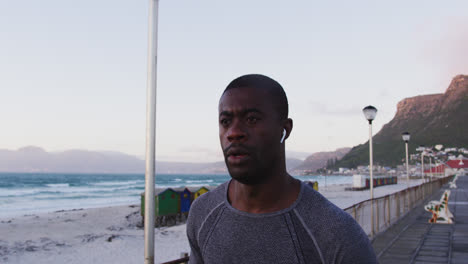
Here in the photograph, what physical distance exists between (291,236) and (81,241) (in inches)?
594

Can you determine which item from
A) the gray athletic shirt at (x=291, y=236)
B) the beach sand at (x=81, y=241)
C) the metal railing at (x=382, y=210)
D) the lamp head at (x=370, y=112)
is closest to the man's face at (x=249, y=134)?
the gray athletic shirt at (x=291, y=236)

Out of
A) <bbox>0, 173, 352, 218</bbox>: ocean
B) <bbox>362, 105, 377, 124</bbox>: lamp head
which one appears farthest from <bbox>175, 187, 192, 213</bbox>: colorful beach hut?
<bbox>0, 173, 352, 218</bbox>: ocean

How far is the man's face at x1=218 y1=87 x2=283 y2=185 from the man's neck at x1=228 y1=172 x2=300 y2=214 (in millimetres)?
32

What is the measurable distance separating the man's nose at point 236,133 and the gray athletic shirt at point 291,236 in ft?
0.79

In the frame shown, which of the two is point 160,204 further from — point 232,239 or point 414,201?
point 232,239

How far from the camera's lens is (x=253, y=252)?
1080mm

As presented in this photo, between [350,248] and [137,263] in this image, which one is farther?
[137,263]

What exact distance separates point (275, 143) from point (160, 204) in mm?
16469

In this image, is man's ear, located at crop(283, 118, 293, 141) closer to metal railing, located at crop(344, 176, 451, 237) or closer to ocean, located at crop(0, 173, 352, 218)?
metal railing, located at crop(344, 176, 451, 237)

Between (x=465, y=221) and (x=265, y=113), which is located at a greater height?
(x=265, y=113)

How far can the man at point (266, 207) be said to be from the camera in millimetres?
1041

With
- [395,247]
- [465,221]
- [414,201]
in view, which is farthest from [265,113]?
[414,201]

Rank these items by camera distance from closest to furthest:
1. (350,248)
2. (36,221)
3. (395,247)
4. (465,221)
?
1. (350,248)
2. (395,247)
3. (465,221)
4. (36,221)

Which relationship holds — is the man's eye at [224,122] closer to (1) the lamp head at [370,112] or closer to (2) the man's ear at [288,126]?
(2) the man's ear at [288,126]
